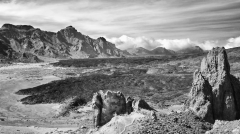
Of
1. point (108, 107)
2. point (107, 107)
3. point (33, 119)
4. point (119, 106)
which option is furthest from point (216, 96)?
point (33, 119)

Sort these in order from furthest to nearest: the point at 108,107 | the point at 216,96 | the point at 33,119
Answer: the point at 33,119 < the point at 108,107 < the point at 216,96

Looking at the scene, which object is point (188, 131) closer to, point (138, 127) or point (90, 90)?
point (138, 127)

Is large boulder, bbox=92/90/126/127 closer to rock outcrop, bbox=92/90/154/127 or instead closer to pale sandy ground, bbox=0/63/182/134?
rock outcrop, bbox=92/90/154/127

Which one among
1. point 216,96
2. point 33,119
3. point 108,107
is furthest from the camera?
point 33,119

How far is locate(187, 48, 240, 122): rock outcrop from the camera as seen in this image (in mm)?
20641

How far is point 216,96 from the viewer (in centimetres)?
2117

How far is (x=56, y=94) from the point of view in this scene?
199 ft

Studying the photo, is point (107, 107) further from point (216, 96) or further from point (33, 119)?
point (33, 119)

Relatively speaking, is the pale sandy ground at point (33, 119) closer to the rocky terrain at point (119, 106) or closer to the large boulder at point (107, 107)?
the rocky terrain at point (119, 106)

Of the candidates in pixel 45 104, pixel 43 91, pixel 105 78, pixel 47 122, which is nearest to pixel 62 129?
pixel 47 122

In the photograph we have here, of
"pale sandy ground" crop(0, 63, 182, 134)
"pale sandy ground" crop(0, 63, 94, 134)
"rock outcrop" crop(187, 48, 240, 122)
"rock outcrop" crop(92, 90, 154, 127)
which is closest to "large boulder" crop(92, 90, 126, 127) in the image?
"rock outcrop" crop(92, 90, 154, 127)

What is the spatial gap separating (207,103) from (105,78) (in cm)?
6156

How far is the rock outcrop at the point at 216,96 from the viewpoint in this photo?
2064cm

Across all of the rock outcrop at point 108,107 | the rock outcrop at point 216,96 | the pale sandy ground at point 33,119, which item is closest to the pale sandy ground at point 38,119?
the pale sandy ground at point 33,119
